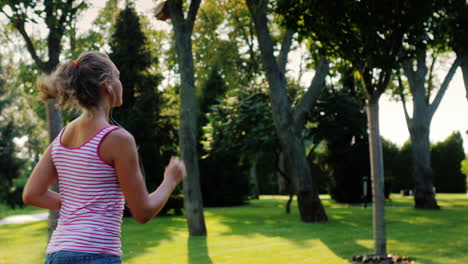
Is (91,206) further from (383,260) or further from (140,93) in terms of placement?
(140,93)

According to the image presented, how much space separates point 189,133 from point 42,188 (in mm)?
10526

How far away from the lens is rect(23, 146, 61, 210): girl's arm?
231cm

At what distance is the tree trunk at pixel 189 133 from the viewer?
1275cm

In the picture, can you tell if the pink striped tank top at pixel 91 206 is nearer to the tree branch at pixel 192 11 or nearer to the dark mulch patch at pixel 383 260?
the dark mulch patch at pixel 383 260

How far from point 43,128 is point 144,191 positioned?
3990 cm

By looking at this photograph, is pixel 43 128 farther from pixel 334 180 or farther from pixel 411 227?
pixel 411 227

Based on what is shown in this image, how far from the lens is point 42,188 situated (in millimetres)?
2369

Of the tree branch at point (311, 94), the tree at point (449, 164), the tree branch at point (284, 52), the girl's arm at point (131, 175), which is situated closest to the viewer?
the girl's arm at point (131, 175)

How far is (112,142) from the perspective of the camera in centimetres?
200

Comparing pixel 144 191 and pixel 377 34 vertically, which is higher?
pixel 377 34

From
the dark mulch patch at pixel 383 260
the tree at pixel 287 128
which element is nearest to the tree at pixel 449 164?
the tree at pixel 287 128

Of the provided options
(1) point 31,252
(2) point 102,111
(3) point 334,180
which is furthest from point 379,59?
(3) point 334,180

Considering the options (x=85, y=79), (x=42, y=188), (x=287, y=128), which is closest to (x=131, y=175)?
(x=85, y=79)

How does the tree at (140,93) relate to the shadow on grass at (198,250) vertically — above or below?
above
